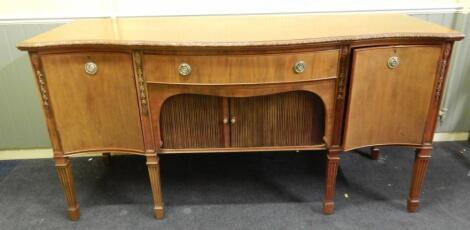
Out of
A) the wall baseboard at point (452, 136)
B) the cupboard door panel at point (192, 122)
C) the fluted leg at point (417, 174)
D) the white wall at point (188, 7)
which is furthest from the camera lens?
the wall baseboard at point (452, 136)

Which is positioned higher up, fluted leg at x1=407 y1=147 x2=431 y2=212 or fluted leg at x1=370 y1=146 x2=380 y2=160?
fluted leg at x1=407 y1=147 x2=431 y2=212

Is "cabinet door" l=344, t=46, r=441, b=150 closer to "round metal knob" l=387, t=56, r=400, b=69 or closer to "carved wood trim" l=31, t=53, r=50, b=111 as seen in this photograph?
"round metal knob" l=387, t=56, r=400, b=69

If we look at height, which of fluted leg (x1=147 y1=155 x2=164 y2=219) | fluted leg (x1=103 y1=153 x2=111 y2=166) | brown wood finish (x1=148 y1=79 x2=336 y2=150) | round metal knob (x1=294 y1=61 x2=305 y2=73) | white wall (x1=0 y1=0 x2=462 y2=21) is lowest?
Result: fluted leg (x1=103 y1=153 x2=111 y2=166)

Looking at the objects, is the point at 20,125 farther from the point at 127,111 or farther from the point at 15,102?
the point at 127,111

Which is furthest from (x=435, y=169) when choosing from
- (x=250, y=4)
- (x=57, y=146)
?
(x=57, y=146)

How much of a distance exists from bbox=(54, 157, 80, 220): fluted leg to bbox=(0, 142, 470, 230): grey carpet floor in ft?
0.15

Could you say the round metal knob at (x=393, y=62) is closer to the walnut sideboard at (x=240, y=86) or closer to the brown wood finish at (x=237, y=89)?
the walnut sideboard at (x=240, y=86)

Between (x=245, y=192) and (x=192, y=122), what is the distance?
0.52 meters

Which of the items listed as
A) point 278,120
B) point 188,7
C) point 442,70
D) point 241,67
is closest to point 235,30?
point 241,67

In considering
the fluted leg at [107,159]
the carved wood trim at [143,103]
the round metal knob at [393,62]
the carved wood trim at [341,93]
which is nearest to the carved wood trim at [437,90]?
the round metal knob at [393,62]

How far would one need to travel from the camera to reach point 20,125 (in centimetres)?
192

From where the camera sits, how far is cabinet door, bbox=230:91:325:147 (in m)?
1.33

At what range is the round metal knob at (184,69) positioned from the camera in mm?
1195

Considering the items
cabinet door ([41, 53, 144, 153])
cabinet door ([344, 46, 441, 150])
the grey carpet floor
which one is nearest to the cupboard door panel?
cabinet door ([41, 53, 144, 153])
